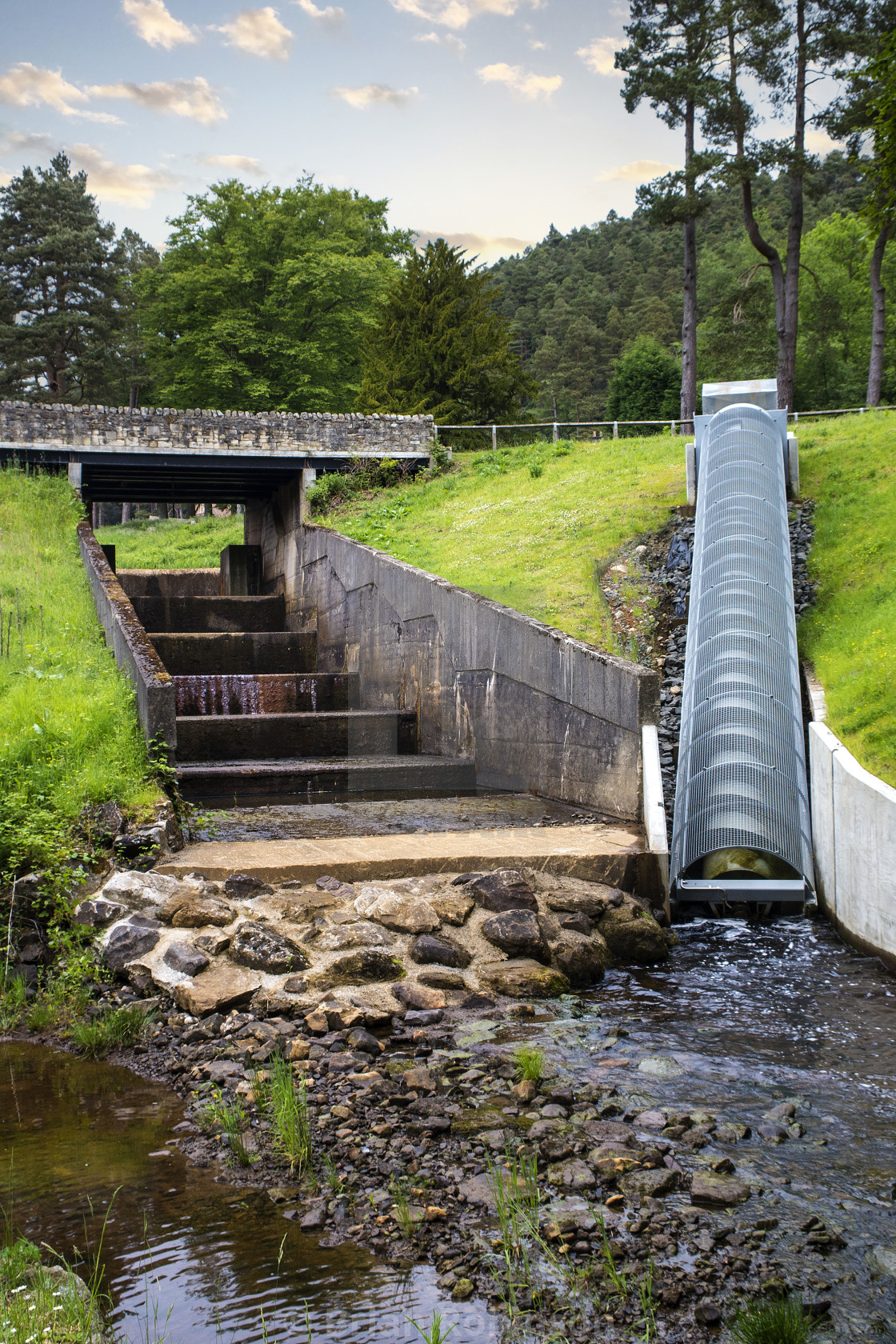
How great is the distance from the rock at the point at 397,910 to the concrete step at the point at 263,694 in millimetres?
7681

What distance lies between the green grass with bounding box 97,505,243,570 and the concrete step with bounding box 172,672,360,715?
598 inches

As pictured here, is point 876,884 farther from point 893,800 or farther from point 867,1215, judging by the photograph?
point 867,1215

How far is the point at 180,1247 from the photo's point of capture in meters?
3.23

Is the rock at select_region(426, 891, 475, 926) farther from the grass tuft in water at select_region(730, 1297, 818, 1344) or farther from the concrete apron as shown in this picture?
the grass tuft in water at select_region(730, 1297, 818, 1344)

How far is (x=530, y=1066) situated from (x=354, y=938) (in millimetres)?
1695

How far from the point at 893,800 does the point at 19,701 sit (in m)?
6.72

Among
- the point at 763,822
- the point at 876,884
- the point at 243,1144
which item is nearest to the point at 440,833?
the point at 763,822

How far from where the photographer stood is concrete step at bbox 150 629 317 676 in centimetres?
1636

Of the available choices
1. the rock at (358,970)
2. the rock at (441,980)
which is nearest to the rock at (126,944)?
the rock at (358,970)

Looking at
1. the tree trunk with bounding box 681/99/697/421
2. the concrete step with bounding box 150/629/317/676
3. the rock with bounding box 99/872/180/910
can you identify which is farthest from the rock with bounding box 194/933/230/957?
the tree trunk with bounding box 681/99/697/421

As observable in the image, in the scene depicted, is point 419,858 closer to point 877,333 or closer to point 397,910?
point 397,910

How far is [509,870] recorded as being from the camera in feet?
21.8

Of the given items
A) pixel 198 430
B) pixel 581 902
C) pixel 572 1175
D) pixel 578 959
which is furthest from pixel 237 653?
pixel 572 1175

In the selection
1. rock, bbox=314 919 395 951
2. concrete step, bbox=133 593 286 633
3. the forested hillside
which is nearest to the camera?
rock, bbox=314 919 395 951
